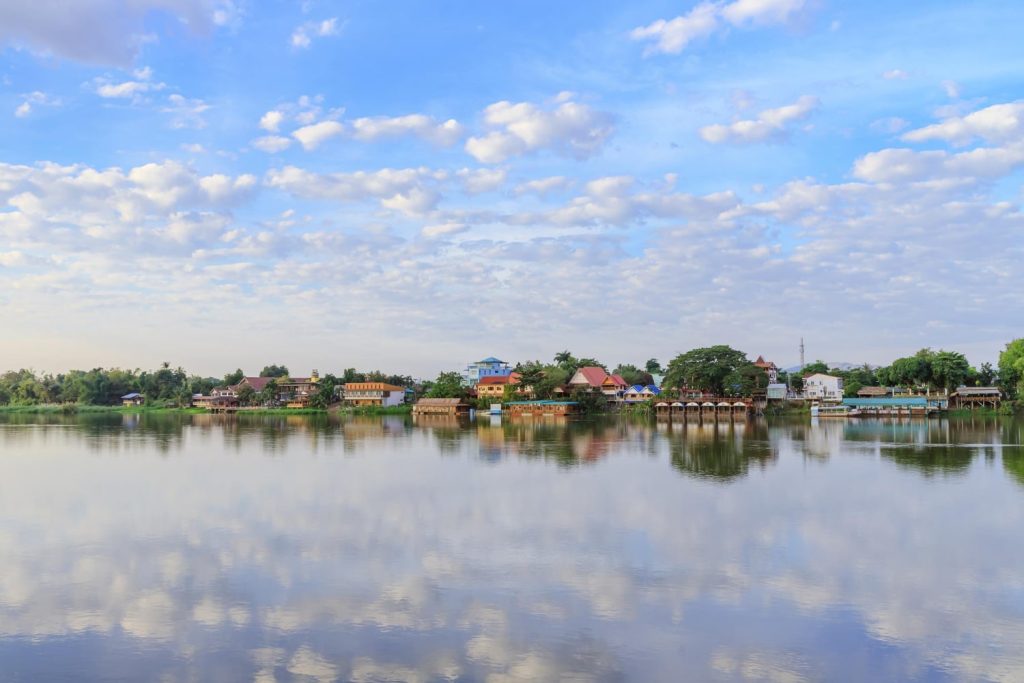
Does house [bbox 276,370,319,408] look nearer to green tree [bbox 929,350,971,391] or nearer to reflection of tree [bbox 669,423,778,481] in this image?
reflection of tree [bbox 669,423,778,481]

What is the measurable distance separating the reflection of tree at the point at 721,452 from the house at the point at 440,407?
27.2 m

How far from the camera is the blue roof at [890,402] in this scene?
175ft

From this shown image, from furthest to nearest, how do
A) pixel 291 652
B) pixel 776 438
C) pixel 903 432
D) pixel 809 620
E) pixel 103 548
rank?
pixel 903 432
pixel 776 438
pixel 103 548
pixel 809 620
pixel 291 652

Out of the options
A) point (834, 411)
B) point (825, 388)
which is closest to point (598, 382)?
point (825, 388)

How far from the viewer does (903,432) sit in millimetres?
36000

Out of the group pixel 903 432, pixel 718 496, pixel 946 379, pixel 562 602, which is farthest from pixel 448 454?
pixel 946 379

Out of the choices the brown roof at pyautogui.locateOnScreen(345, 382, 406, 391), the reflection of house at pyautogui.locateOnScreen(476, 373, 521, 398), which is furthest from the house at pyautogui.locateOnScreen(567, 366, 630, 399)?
the brown roof at pyautogui.locateOnScreen(345, 382, 406, 391)

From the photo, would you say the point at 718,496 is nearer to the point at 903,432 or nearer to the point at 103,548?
the point at 103,548

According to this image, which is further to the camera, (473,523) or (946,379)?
(946,379)

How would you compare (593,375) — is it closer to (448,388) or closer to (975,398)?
(448,388)

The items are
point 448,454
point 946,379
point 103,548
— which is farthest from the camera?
point 946,379

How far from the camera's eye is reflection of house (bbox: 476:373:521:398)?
66.8 m

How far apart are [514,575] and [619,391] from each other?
56274 mm

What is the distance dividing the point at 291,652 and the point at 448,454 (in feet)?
62.0
